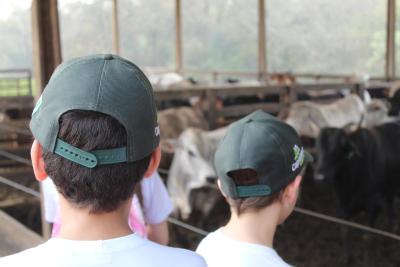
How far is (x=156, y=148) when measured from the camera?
3.39 feet

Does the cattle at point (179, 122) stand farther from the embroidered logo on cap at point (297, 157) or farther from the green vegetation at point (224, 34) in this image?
the green vegetation at point (224, 34)

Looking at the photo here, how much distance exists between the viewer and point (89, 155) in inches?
36.6

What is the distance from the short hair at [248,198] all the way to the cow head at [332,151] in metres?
3.28

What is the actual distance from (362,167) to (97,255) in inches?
172

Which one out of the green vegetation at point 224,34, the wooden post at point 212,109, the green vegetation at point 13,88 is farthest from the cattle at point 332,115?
the green vegetation at point 224,34

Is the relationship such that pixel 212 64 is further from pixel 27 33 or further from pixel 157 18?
pixel 27 33

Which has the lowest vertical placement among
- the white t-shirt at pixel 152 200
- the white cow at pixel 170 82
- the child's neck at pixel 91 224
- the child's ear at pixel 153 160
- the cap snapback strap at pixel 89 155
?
the white cow at pixel 170 82

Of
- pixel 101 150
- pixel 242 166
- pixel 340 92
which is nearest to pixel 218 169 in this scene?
pixel 242 166

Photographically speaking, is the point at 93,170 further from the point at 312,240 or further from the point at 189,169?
the point at 312,240

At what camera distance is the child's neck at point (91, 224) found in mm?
970

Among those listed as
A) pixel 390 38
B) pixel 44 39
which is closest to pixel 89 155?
pixel 44 39

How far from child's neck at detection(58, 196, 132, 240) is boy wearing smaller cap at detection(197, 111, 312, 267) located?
1.62 ft

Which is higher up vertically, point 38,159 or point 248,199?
point 38,159

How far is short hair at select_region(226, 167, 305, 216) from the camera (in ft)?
4.92
